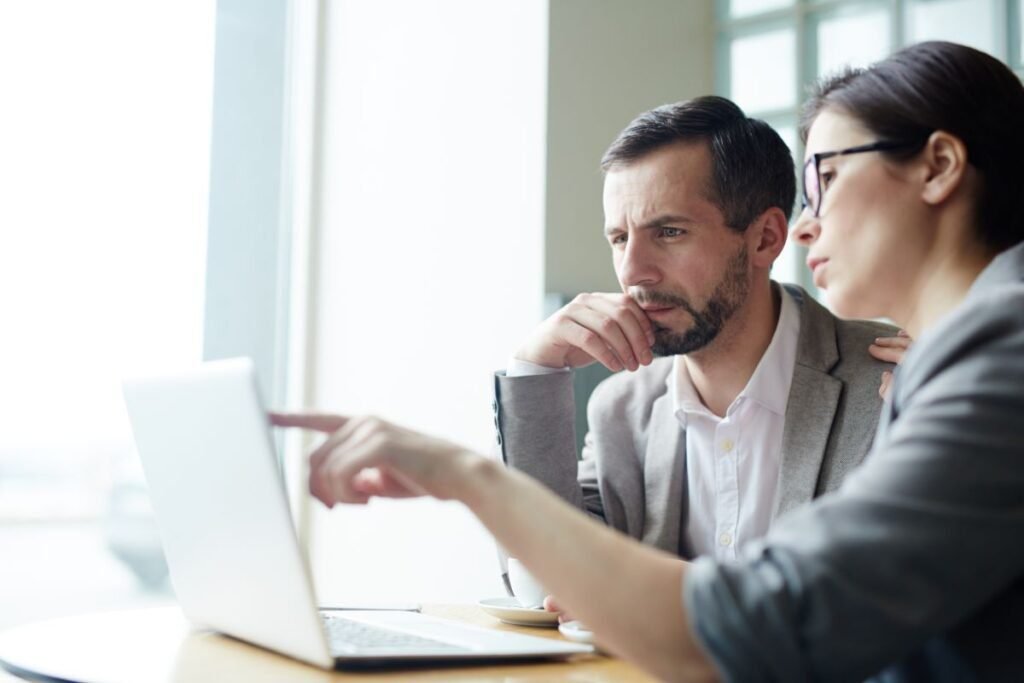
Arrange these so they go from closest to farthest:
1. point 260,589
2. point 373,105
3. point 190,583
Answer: point 260,589 < point 190,583 < point 373,105

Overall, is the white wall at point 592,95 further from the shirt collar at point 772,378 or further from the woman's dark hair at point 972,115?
the woman's dark hair at point 972,115

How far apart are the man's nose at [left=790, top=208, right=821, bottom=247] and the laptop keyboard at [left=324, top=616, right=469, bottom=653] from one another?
2.04 ft

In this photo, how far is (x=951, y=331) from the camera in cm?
88

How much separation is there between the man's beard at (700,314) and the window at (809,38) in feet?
3.07

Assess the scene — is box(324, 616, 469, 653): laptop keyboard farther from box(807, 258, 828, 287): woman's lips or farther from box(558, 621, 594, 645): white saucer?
box(807, 258, 828, 287): woman's lips

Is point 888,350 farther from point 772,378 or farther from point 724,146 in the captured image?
point 724,146

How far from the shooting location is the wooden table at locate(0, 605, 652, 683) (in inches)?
44.2

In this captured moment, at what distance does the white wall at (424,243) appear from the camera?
2982 mm

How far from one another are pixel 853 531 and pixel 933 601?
0.25 feet

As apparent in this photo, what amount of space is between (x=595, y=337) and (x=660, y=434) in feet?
0.74

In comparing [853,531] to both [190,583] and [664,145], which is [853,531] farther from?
[664,145]

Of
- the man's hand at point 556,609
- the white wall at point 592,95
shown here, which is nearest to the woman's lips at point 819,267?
the man's hand at point 556,609

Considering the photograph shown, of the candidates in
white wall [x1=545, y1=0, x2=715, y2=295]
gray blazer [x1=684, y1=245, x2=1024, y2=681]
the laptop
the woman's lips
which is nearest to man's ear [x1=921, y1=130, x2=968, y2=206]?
the woman's lips

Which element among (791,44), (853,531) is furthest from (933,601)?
(791,44)
